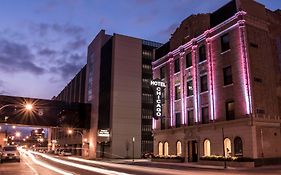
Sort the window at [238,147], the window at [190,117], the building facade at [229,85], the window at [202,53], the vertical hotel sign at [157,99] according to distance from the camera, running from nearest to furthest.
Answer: the building facade at [229,85]
the window at [238,147]
the window at [202,53]
the window at [190,117]
the vertical hotel sign at [157,99]

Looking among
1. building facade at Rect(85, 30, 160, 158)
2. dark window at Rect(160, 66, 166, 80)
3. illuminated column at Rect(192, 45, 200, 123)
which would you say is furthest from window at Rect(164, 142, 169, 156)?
building facade at Rect(85, 30, 160, 158)

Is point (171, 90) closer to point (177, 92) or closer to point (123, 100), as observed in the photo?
point (177, 92)

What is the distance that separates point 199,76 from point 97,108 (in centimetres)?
4478

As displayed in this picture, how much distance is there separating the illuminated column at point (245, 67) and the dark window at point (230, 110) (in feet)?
8.21

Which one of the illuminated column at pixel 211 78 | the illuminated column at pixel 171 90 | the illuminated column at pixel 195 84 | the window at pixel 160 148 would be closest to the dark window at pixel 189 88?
the illuminated column at pixel 195 84

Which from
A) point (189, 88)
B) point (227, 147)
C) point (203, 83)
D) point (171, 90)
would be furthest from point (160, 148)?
point (227, 147)

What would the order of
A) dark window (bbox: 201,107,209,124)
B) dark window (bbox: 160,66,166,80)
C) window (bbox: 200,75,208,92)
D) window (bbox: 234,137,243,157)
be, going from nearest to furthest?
window (bbox: 234,137,243,157) → dark window (bbox: 201,107,209,124) → window (bbox: 200,75,208,92) → dark window (bbox: 160,66,166,80)

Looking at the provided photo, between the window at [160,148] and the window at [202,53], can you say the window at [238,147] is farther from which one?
the window at [160,148]

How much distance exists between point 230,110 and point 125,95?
4048cm

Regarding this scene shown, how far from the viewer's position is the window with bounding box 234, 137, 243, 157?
115ft

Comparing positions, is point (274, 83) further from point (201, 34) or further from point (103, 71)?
point (103, 71)

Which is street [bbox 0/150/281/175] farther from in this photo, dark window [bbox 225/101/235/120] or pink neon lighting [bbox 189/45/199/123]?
pink neon lighting [bbox 189/45/199/123]

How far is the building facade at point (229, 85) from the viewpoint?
34.9 m

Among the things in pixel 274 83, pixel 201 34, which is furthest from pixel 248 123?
pixel 201 34
